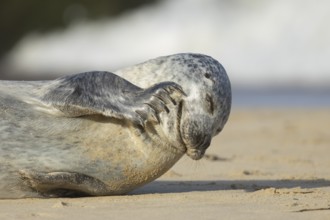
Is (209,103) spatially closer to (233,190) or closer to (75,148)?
(233,190)

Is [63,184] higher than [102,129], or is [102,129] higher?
[102,129]

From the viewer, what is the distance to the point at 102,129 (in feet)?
20.3

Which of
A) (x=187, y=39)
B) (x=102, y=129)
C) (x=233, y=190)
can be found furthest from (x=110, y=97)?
(x=187, y=39)

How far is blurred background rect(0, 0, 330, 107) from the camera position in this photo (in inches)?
820

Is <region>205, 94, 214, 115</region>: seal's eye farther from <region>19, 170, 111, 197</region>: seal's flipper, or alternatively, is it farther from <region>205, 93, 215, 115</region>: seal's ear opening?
<region>19, 170, 111, 197</region>: seal's flipper

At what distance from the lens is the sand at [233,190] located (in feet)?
18.4

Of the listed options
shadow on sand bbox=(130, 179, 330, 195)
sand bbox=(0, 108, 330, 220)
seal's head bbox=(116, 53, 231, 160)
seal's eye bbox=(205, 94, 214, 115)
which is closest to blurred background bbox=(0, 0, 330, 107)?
sand bbox=(0, 108, 330, 220)

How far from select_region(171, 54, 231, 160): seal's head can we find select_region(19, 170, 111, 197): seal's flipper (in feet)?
1.84

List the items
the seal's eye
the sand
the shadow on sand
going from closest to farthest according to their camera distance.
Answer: the sand < the seal's eye < the shadow on sand

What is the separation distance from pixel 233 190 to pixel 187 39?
58.2ft

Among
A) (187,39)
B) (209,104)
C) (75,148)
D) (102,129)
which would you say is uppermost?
(187,39)

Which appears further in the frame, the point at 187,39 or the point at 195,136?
the point at 187,39

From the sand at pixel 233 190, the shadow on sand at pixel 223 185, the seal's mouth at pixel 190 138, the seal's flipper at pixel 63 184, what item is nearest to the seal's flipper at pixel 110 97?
the seal's mouth at pixel 190 138

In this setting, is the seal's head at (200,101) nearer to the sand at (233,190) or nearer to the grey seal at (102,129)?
the grey seal at (102,129)
